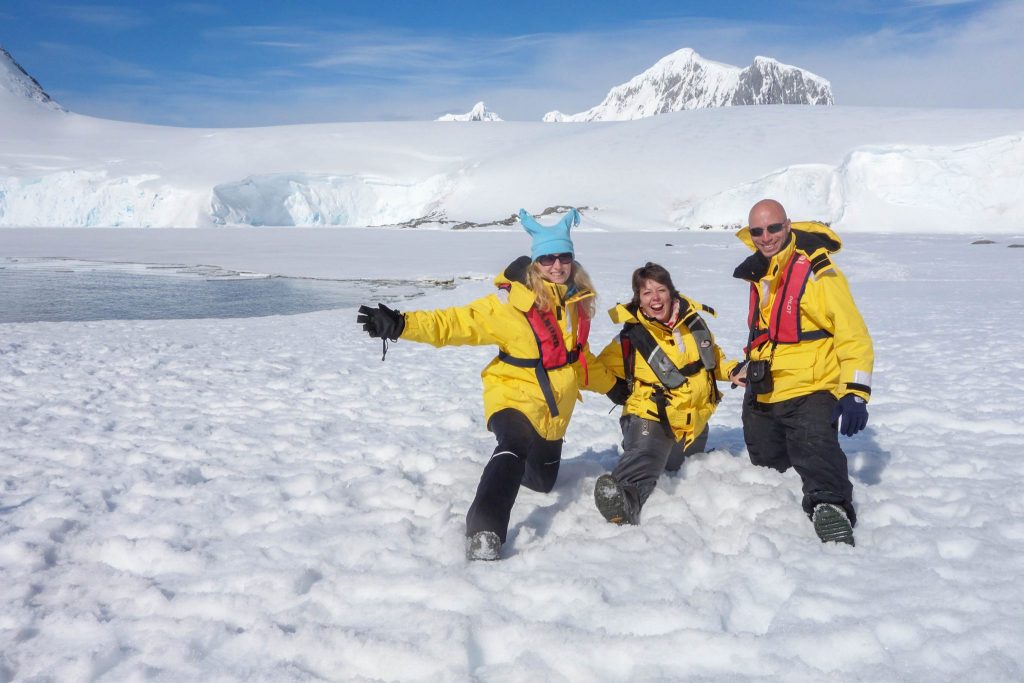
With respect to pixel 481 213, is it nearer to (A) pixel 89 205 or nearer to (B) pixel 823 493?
(A) pixel 89 205

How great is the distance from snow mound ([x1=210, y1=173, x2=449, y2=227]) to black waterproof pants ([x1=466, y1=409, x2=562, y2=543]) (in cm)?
5016

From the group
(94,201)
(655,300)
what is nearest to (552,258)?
(655,300)

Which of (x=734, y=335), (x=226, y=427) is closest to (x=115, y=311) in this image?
(x=226, y=427)

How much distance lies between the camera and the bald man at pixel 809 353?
8.61 feet

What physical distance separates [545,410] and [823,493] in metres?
1.06

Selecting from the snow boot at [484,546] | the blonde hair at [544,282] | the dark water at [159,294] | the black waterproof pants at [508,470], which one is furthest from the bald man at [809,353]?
the dark water at [159,294]

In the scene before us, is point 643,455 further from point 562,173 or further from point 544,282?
point 562,173

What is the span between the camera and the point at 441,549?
100 inches

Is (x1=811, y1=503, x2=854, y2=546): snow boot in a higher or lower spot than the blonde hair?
lower

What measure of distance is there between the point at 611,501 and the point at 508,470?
17.2 inches

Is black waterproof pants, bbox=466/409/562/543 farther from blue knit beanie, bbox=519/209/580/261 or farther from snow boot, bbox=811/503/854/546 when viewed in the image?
snow boot, bbox=811/503/854/546

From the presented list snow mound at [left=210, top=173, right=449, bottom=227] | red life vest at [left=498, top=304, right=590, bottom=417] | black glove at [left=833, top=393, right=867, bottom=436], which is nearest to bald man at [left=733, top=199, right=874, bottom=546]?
black glove at [left=833, top=393, right=867, bottom=436]

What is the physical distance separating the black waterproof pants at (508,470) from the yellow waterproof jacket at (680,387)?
1.29 ft

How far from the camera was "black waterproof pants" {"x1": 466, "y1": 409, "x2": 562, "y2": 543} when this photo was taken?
2469 millimetres
